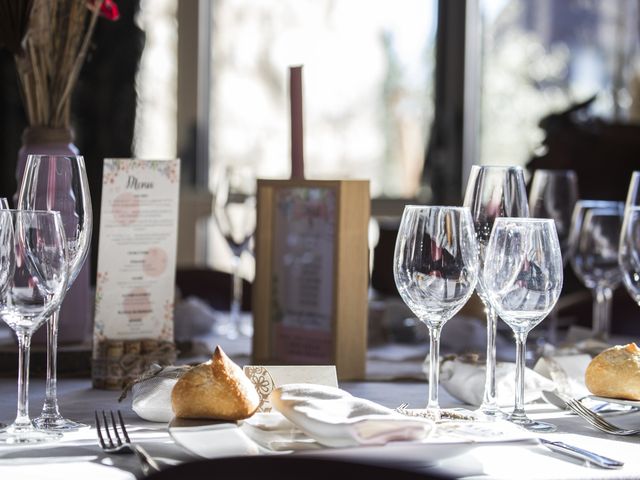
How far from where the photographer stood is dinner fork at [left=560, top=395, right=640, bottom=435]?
3.43 feet

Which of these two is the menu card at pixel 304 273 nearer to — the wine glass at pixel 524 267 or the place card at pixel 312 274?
the place card at pixel 312 274

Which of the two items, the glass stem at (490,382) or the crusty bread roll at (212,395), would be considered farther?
the glass stem at (490,382)

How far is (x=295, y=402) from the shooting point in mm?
905

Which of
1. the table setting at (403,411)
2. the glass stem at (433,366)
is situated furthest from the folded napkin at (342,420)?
the glass stem at (433,366)

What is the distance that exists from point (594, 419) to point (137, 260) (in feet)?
2.02

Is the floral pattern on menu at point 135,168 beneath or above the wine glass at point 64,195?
above

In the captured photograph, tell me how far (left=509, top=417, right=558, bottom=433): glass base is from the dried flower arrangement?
778mm

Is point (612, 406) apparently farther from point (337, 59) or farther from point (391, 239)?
point (337, 59)

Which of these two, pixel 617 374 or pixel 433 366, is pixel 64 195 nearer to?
pixel 433 366

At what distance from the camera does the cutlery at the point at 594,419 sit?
104 cm

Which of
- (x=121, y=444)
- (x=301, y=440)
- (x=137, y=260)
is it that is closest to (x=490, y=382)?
(x=301, y=440)

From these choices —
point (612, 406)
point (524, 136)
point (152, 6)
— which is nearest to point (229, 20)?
point (152, 6)

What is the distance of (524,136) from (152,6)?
181 centimetres

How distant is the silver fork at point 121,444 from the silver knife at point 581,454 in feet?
1.10
